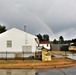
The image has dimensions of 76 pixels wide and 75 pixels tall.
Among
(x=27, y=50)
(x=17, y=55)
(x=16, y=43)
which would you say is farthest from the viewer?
(x=27, y=50)

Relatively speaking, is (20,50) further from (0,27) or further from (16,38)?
(0,27)

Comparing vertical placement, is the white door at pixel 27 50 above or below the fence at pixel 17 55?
above

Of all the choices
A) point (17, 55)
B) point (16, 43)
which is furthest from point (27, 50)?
point (16, 43)

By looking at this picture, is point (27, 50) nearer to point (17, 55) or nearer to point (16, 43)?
point (17, 55)

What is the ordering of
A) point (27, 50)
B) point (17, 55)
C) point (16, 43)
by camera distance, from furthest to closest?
point (27, 50), point (16, 43), point (17, 55)

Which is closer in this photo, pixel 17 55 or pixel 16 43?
pixel 17 55

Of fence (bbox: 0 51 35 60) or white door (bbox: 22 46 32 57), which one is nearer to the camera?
fence (bbox: 0 51 35 60)

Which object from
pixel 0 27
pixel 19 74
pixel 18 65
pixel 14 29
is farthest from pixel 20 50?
pixel 0 27

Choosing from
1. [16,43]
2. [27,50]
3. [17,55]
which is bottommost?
[17,55]

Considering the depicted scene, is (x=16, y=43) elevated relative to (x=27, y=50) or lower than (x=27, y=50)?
elevated

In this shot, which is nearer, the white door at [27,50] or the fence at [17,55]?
the fence at [17,55]

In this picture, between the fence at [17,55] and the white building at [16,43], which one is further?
the white building at [16,43]

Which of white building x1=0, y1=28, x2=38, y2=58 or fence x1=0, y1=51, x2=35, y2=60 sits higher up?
white building x1=0, y1=28, x2=38, y2=58

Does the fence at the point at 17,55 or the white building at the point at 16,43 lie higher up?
the white building at the point at 16,43
